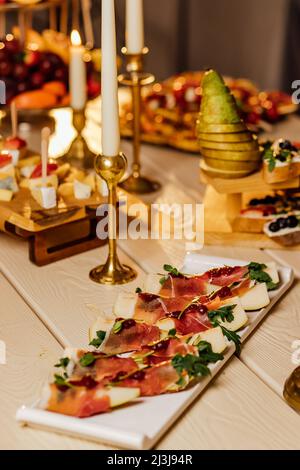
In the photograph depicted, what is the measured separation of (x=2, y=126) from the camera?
2.56 metres

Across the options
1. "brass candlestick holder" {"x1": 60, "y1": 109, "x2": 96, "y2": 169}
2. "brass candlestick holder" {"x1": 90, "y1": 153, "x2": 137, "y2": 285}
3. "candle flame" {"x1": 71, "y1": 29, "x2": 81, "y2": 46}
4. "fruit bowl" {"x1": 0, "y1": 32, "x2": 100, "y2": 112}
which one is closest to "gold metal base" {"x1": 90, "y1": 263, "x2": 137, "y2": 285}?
"brass candlestick holder" {"x1": 90, "y1": 153, "x2": 137, "y2": 285}

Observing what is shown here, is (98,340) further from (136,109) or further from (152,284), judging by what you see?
(136,109)

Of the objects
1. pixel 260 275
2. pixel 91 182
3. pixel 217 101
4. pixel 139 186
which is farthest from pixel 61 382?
pixel 139 186

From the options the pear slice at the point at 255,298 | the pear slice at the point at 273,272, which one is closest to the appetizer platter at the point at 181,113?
the pear slice at the point at 273,272

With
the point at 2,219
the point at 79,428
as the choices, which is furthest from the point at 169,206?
the point at 79,428

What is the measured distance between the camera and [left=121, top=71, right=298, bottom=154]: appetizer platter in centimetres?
241

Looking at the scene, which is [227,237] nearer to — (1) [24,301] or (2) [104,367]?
(1) [24,301]

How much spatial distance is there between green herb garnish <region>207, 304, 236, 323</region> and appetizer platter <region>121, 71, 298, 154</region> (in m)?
1.06

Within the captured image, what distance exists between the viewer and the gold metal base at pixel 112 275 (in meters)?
1.59

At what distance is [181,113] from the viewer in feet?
8.08

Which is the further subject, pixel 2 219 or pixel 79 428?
pixel 2 219

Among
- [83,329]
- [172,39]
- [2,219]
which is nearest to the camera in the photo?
[83,329]

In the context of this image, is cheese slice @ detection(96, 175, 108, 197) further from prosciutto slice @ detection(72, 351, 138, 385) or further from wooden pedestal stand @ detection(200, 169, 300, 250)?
prosciutto slice @ detection(72, 351, 138, 385)
